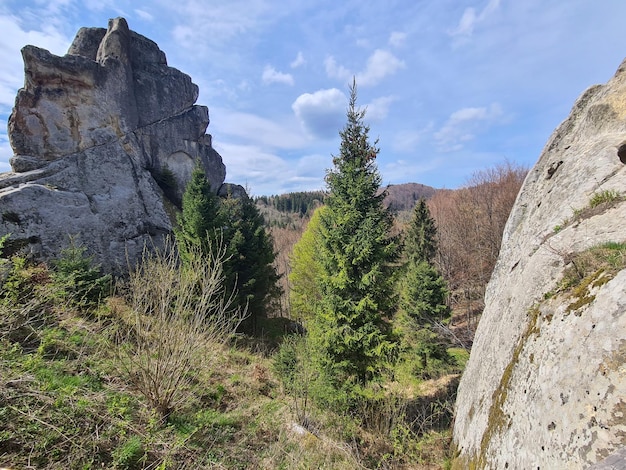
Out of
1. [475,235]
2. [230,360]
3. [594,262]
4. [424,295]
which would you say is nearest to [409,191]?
[475,235]

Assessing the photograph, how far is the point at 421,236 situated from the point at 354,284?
623 inches

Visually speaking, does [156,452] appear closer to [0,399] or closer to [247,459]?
[247,459]

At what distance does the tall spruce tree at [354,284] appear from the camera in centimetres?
791

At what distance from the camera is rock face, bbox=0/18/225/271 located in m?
14.1

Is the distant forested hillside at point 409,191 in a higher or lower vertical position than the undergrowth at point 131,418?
higher

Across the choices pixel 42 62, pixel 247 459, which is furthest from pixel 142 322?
pixel 42 62

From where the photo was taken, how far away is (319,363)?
317 inches

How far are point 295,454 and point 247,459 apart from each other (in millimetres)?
1020

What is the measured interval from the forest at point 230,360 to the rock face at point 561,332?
2.10 metres

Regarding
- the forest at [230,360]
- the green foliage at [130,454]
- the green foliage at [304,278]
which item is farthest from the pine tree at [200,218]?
the green foliage at [130,454]

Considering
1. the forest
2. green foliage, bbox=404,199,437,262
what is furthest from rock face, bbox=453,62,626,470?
green foliage, bbox=404,199,437,262

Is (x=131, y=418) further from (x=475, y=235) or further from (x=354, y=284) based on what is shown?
(x=475, y=235)

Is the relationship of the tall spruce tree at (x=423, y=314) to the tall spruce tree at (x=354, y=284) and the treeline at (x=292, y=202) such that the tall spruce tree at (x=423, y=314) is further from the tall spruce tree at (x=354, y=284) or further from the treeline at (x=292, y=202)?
the treeline at (x=292, y=202)

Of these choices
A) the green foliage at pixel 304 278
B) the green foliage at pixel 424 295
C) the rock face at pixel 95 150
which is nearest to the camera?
the green foliage at pixel 304 278
